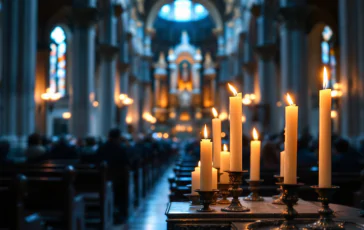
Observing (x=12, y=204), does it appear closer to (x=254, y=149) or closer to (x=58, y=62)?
(x=254, y=149)

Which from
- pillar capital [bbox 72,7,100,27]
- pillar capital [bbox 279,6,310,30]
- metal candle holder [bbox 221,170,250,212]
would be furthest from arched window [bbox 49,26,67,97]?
metal candle holder [bbox 221,170,250,212]

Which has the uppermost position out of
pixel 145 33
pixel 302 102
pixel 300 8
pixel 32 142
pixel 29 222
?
pixel 145 33

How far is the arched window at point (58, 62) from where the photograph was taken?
28.5 metres

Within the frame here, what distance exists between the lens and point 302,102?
16.4 m

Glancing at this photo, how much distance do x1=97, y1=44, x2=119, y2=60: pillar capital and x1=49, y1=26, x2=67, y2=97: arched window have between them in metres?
6.54

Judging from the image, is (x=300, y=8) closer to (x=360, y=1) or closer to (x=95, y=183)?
(x=360, y=1)

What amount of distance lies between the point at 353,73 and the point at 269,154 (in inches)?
195

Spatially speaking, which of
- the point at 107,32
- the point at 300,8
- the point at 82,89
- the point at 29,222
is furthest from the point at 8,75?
the point at 107,32

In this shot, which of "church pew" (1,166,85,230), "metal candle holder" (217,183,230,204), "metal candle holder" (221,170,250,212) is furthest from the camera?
"church pew" (1,166,85,230)

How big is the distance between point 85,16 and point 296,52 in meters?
7.55

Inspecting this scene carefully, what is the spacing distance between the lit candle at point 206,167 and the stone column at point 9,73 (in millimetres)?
11018

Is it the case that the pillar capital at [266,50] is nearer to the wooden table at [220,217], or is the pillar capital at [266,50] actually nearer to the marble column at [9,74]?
the marble column at [9,74]

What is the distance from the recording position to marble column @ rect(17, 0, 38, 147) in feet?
41.1

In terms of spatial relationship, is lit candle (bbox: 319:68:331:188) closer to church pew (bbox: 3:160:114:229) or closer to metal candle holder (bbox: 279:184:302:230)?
metal candle holder (bbox: 279:184:302:230)
